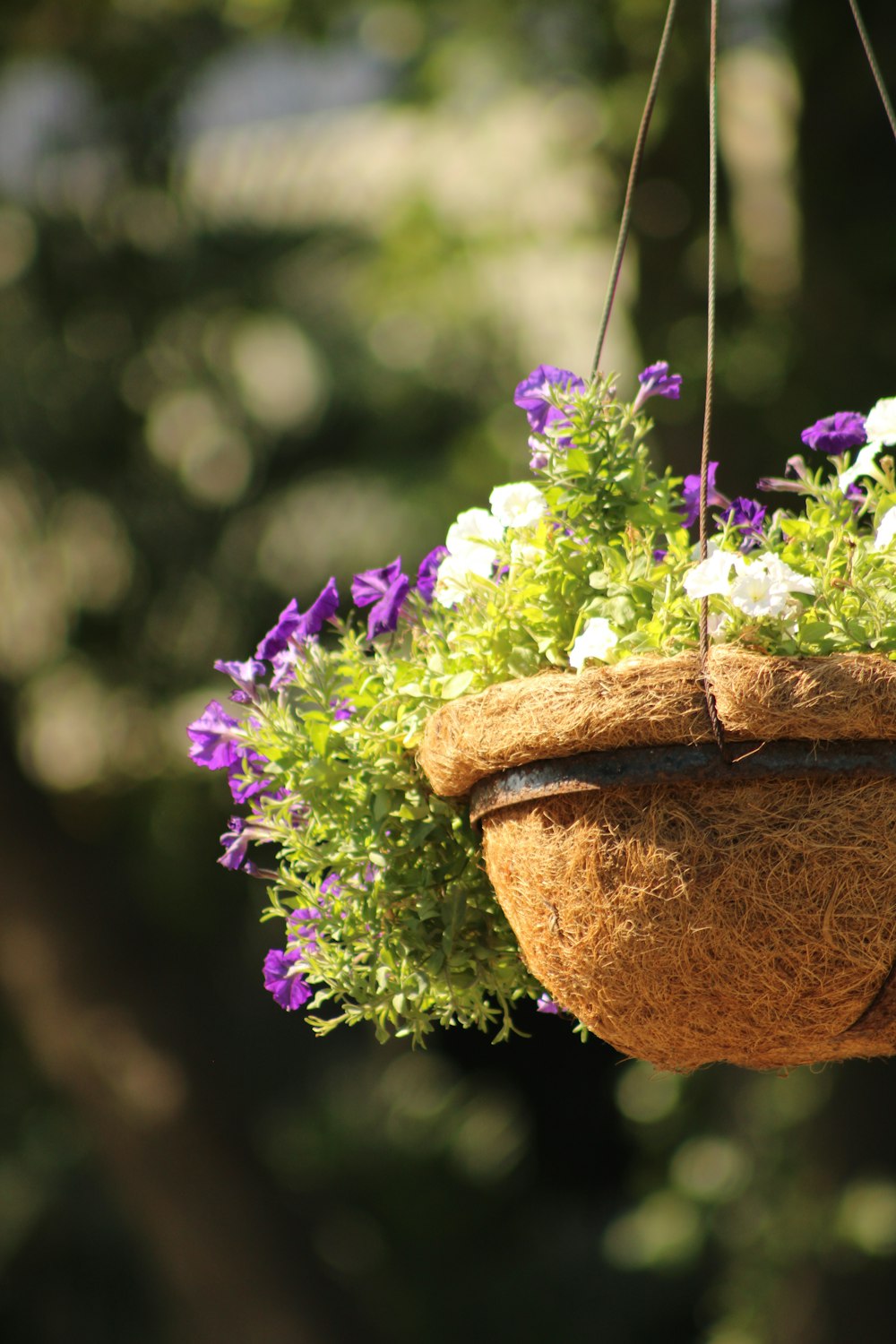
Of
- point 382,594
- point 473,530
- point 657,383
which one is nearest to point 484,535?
point 473,530

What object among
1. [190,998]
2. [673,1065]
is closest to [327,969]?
[673,1065]

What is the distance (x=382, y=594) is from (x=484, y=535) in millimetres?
160

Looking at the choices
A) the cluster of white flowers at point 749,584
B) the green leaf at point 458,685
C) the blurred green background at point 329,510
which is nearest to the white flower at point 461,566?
the green leaf at point 458,685

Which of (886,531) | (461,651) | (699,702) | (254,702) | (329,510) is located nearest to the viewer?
(699,702)

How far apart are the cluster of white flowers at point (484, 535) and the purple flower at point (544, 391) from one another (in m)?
0.08

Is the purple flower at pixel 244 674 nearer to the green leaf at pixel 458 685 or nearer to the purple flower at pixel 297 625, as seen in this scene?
the purple flower at pixel 297 625

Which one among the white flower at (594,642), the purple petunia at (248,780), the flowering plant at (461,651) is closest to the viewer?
the white flower at (594,642)

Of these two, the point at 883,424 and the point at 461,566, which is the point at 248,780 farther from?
the point at 883,424

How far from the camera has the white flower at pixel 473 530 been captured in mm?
1671

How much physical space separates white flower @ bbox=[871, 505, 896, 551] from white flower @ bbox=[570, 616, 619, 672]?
29cm

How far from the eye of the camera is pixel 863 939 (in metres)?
1.40

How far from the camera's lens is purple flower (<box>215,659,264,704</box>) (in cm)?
168

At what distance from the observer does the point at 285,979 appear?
176 centimetres

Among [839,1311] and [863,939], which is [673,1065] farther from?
[839,1311]
